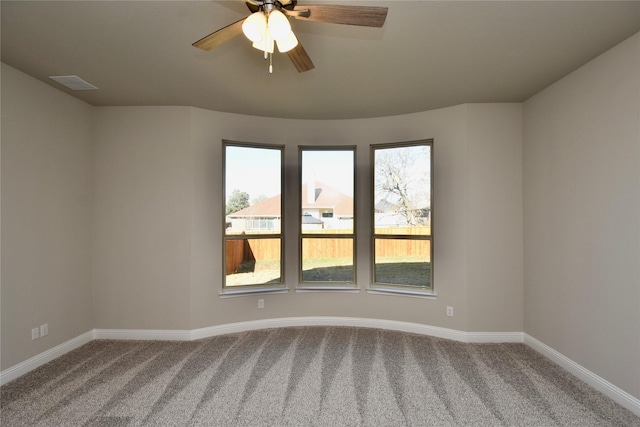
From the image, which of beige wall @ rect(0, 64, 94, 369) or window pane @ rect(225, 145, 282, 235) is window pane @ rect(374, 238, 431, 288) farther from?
beige wall @ rect(0, 64, 94, 369)

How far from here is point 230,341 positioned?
383 cm

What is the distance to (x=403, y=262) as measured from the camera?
429 centimetres

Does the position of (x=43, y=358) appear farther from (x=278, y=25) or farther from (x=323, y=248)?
(x=278, y=25)

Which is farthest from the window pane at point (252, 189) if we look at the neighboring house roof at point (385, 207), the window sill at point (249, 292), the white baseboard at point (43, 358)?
the white baseboard at point (43, 358)

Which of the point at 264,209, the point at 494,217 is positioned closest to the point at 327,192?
the point at 264,209

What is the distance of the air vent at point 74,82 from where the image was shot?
313 cm

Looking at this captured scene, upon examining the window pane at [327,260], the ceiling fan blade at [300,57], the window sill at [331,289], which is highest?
the ceiling fan blade at [300,57]

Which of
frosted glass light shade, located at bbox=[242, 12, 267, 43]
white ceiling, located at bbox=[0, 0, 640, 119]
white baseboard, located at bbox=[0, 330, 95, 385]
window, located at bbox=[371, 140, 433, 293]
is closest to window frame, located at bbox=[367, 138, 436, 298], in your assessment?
window, located at bbox=[371, 140, 433, 293]

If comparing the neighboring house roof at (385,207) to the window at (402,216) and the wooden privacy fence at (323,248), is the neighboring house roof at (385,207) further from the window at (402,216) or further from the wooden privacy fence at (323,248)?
the wooden privacy fence at (323,248)

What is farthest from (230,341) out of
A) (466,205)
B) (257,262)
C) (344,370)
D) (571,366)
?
(571,366)

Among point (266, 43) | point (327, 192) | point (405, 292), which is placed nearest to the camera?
point (266, 43)

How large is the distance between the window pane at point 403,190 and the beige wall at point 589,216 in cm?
113

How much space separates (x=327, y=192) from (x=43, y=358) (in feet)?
11.6

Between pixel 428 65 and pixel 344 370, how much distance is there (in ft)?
9.40
